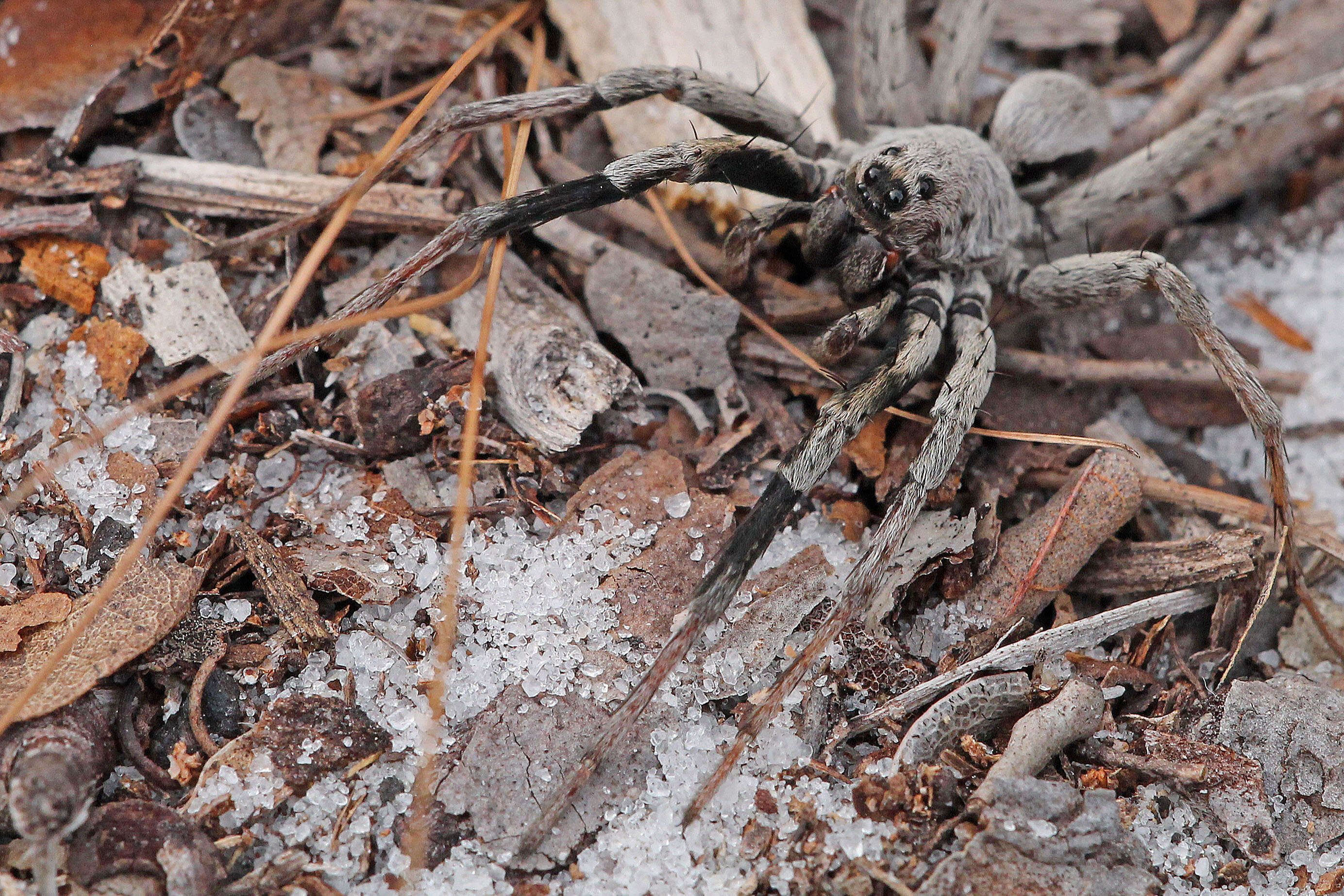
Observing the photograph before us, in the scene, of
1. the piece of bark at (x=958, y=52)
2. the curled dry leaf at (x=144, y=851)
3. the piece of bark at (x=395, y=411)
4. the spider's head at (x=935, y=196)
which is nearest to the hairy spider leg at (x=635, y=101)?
the spider's head at (x=935, y=196)

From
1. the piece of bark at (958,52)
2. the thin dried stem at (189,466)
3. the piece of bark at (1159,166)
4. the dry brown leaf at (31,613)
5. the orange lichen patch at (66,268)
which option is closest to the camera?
the thin dried stem at (189,466)

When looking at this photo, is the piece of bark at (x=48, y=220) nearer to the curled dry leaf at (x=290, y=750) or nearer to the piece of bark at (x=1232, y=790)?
the curled dry leaf at (x=290, y=750)

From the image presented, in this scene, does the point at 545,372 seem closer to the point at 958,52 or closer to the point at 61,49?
the point at 61,49

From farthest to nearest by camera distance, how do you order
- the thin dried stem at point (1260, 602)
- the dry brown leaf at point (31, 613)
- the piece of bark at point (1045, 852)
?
1. the thin dried stem at point (1260, 602)
2. the dry brown leaf at point (31, 613)
3. the piece of bark at point (1045, 852)

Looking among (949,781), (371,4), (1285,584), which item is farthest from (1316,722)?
(371,4)

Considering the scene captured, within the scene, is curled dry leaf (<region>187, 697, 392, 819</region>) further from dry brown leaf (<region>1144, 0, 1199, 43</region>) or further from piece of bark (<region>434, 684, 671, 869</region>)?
dry brown leaf (<region>1144, 0, 1199, 43</region>)

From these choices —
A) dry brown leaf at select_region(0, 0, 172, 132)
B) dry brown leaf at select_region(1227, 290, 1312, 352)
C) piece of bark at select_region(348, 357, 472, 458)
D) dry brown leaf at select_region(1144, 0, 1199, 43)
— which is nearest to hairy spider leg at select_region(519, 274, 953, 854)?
piece of bark at select_region(348, 357, 472, 458)
